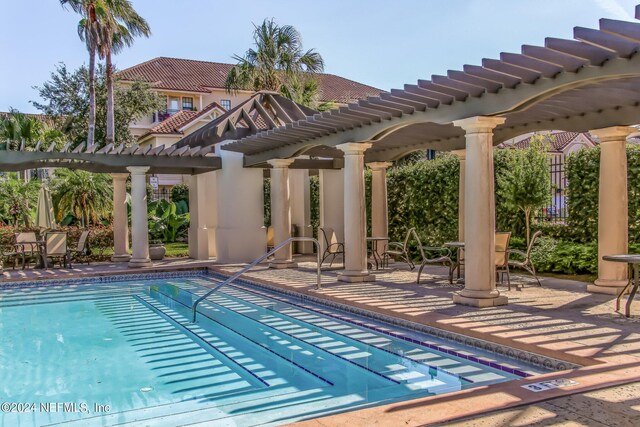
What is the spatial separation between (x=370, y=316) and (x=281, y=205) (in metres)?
6.92

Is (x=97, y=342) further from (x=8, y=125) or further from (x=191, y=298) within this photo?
(x=8, y=125)

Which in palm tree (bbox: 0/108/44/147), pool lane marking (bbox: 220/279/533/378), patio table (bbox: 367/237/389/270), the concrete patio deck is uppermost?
palm tree (bbox: 0/108/44/147)

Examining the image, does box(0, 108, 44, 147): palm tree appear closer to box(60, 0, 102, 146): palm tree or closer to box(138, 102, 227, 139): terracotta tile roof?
box(60, 0, 102, 146): palm tree

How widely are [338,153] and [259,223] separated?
326 centimetres

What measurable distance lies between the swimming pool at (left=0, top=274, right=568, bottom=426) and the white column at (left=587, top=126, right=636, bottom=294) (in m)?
3.93

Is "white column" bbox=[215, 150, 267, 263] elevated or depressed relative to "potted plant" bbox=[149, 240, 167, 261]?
elevated

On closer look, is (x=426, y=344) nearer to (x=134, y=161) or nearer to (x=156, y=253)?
(x=134, y=161)

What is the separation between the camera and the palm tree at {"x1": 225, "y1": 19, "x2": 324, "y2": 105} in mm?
26734

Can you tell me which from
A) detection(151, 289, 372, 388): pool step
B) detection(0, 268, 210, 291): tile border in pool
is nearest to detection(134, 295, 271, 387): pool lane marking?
detection(151, 289, 372, 388): pool step

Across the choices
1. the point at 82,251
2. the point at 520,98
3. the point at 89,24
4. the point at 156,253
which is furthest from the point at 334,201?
the point at 89,24

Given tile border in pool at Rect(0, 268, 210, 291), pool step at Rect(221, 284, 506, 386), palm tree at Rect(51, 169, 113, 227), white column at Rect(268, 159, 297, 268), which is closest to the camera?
pool step at Rect(221, 284, 506, 386)

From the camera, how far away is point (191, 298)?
12219mm

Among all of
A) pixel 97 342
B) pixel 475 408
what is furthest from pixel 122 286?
pixel 475 408

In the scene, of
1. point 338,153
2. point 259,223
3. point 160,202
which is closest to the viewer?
point 338,153
